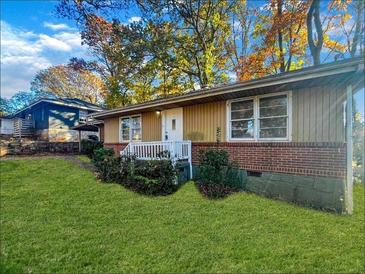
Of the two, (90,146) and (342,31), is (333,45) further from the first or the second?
(90,146)

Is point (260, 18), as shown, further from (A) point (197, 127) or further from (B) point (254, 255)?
(B) point (254, 255)

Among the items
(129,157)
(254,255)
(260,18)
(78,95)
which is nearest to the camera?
(254,255)

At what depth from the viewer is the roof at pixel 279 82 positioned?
507cm

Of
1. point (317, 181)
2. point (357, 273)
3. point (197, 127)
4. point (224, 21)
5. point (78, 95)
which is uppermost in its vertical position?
point (224, 21)

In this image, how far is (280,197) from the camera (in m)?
6.69

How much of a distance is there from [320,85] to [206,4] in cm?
1195

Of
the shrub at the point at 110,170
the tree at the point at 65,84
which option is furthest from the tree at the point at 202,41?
the tree at the point at 65,84

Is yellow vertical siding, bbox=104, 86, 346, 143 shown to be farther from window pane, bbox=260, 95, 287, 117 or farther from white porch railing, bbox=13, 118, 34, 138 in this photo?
white porch railing, bbox=13, 118, 34, 138

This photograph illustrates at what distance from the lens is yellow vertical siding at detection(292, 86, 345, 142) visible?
5.78 meters

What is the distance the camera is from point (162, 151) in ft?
28.3

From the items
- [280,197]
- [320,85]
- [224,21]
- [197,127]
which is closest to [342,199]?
[280,197]

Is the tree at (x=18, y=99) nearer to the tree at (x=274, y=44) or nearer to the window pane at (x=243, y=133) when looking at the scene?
the tree at (x=274, y=44)

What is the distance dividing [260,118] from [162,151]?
11.4 ft

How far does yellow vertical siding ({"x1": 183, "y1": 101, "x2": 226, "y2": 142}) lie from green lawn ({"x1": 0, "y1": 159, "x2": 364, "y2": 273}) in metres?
2.43
